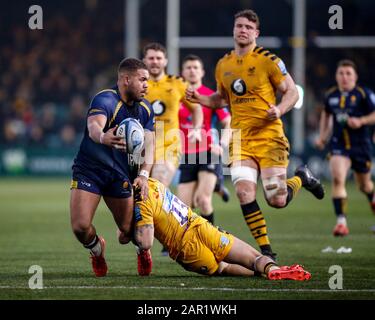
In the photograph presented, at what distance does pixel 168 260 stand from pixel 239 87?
2152mm

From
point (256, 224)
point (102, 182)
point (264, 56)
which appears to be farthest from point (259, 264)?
point (264, 56)

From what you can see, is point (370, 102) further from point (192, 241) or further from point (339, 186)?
point (192, 241)

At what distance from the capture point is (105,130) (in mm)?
8773

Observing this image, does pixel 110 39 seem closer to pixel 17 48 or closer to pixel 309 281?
pixel 17 48

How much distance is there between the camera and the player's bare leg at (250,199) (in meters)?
9.68

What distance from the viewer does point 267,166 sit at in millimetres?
10094

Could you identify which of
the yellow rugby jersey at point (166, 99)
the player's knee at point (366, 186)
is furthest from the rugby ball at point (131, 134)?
the player's knee at point (366, 186)

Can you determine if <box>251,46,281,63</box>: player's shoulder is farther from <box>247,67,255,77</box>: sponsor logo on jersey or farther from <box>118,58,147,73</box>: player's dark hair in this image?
<box>118,58,147,73</box>: player's dark hair

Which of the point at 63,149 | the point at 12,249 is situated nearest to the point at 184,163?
the point at 12,249

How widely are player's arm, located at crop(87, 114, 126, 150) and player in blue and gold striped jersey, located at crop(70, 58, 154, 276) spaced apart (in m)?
0.11

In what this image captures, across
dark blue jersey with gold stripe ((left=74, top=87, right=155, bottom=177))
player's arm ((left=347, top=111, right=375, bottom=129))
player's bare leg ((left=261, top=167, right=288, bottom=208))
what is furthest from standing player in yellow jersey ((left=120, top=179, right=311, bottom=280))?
player's arm ((left=347, top=111, right=375, bottom=129))

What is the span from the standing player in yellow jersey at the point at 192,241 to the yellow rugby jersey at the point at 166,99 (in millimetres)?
3071

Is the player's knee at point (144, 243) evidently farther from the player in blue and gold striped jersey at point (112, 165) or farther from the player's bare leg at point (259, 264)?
the player's bare leg at point (259, 264)
